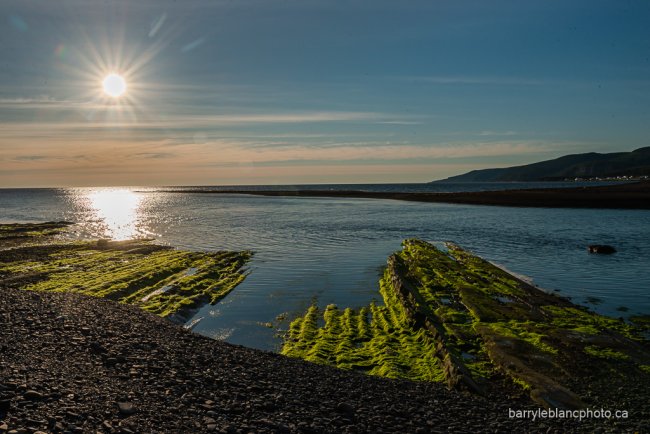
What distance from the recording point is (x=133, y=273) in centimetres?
3241

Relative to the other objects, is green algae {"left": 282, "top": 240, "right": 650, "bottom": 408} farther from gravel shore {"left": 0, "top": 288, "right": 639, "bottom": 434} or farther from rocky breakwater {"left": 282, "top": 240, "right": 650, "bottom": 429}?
gravel shore {"left": 0, "top": 288, "right": 639, "bottom": 434}

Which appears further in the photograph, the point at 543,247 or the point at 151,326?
the point at 543,247

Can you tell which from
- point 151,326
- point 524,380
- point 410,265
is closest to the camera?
point 524,380

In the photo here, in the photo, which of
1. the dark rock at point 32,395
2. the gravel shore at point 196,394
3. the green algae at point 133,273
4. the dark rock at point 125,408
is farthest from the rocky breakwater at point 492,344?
the dark rock at point 32,395

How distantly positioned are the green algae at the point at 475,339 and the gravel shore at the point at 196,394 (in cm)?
154

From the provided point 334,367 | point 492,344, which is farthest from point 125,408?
point 492,344

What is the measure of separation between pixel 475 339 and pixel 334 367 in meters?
6.45

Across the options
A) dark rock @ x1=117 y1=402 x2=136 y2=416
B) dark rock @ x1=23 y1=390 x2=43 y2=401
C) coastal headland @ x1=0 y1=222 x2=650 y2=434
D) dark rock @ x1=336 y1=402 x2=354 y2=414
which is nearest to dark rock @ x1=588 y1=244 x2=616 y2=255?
coastal headland @ x1=0 y1=222 x2=650 y2=434

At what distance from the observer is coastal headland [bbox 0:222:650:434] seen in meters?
10.9

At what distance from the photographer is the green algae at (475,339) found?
1523cm

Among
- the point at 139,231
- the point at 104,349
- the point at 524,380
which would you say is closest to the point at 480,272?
the point at 524,380

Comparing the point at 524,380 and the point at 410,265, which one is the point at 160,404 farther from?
the point at 410,265

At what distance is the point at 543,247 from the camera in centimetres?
4431

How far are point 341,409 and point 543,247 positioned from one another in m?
38.5
